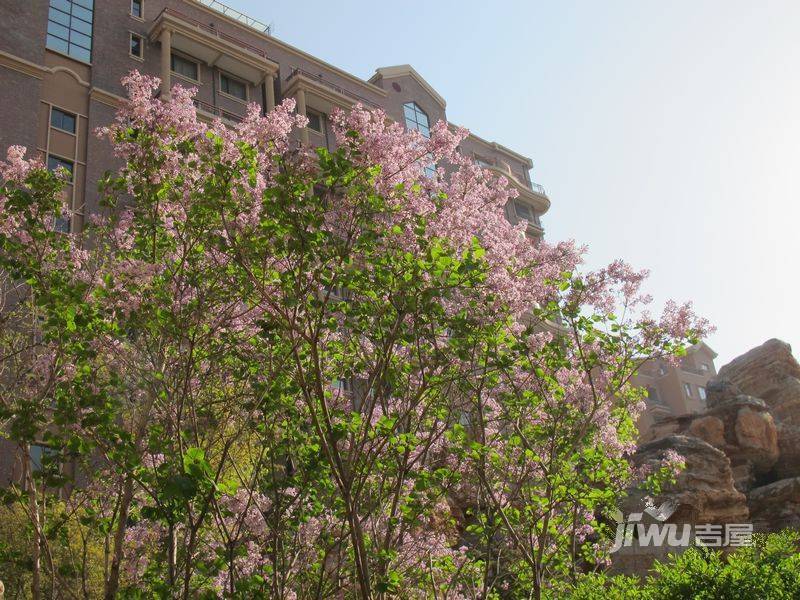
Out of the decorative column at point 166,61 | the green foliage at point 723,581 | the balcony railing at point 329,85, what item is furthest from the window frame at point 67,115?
the green foliage at point 723,581

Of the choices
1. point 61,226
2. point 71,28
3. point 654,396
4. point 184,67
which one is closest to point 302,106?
point 184,67

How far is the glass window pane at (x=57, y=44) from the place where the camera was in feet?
83.9

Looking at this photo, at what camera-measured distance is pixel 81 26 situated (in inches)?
1057

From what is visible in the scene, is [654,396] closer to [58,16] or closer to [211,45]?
[211,45]

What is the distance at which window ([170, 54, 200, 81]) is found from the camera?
28594 millimetres

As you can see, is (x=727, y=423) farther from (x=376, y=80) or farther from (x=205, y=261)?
(x=205, y=261)

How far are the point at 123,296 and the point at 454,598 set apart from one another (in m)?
7.87

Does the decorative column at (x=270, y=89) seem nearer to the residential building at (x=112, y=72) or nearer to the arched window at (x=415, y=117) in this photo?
the residential building at (x=112, y=72)

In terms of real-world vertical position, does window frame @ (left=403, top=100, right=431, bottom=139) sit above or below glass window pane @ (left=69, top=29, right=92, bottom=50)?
above

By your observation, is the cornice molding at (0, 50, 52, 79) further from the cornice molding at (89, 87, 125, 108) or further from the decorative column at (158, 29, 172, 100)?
the decorative column at (158, 29, 172, 100)

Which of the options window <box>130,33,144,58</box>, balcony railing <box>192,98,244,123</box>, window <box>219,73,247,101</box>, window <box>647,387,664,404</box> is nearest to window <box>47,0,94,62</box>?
window <box>130,33,144,58</box>

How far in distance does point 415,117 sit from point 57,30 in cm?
1822

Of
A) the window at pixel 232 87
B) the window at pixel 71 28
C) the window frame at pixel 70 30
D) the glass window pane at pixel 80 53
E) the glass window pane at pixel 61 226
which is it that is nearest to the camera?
the glass window pane at pixel 61 226

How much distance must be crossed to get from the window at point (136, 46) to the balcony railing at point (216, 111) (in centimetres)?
268
